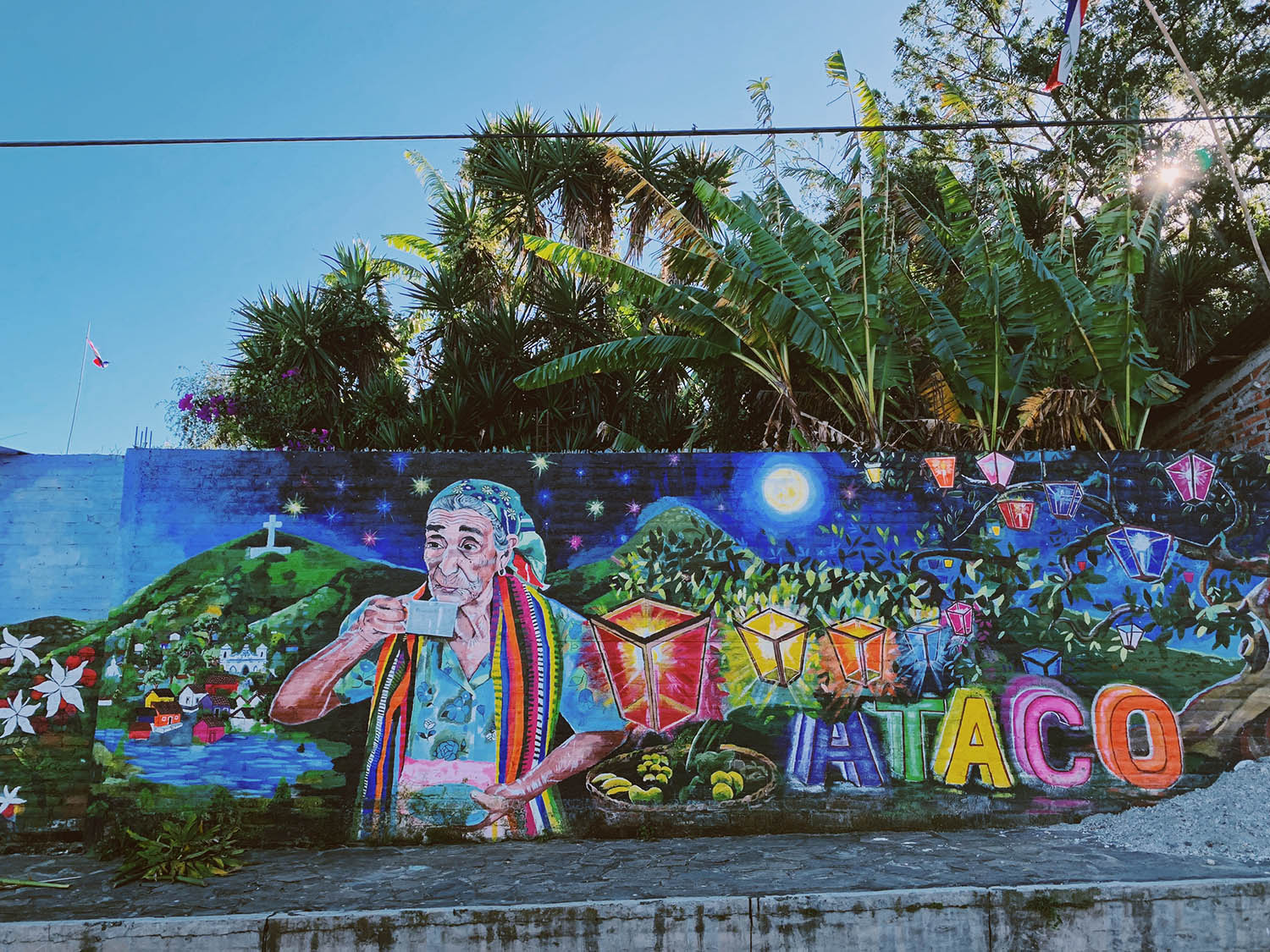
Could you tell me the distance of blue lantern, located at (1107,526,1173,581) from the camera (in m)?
6.13

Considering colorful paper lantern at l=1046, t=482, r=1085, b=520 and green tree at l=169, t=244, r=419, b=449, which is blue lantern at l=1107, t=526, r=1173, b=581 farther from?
green tree at l=169, t=244, r=419, b=449

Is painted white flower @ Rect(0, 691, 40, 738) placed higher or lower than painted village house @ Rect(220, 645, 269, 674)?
lower

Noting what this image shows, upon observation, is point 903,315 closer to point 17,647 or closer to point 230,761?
point 230,761

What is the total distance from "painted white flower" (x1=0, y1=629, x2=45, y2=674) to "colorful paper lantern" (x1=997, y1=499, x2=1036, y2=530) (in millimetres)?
6913

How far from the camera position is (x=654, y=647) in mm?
5977

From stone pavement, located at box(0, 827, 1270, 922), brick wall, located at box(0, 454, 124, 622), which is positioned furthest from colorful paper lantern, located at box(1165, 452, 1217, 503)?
brick wall, located at box(0, 454, 124, 622)

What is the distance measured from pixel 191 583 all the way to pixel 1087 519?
645 cm

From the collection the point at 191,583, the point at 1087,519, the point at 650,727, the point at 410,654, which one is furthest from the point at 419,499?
the point at 1087,519

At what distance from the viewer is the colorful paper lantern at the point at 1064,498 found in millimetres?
6195

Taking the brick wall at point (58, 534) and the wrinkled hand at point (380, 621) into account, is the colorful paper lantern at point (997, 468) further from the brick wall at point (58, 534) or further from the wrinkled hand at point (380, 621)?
the brick wall at point (58, 534)

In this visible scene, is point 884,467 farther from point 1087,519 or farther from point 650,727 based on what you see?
point 650,727

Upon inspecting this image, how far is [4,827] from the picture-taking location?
18.6 ft

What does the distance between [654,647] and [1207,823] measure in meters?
3.78

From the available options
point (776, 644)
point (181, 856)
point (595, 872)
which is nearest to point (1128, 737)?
point (776, 644)
